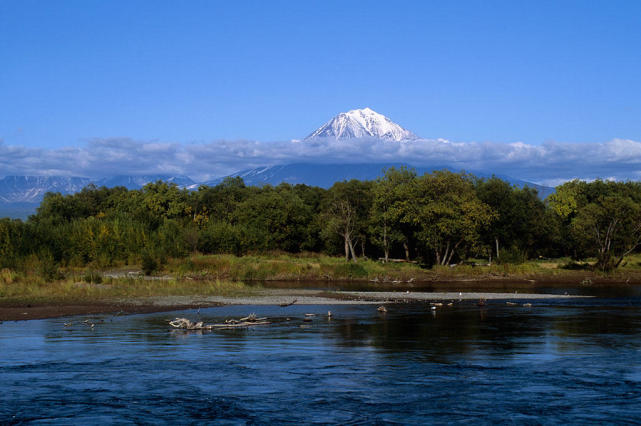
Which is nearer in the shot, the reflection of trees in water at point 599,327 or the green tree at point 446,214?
the reflection of trees in water at point 599,327

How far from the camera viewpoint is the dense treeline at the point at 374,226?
7594cm

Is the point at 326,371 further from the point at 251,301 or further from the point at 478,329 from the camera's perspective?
the point at 251,301

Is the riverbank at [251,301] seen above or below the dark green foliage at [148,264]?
below

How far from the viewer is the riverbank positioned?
1678 inches

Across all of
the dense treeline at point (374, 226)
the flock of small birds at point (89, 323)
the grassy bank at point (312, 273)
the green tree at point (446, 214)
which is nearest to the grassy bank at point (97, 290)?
the grassy bank at point (312, 273)

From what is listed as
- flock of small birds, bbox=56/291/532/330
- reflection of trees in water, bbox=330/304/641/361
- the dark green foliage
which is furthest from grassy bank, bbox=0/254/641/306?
reflection of trees in water, bbox=330/304/641/361

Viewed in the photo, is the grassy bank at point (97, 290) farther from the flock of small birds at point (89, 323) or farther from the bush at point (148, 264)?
the bush at point (148, 264)

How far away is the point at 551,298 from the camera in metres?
54.2

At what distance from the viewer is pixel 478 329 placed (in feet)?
118

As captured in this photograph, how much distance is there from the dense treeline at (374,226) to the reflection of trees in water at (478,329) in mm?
35163

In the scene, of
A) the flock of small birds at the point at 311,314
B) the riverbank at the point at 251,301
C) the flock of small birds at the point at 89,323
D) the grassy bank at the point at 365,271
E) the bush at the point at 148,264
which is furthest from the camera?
the grassy bank at the point at 365,271

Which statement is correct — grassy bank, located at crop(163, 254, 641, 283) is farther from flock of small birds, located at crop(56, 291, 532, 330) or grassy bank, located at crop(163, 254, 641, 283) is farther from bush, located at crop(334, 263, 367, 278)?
flock of small birds, located at crop(56, 291, 532, 330)

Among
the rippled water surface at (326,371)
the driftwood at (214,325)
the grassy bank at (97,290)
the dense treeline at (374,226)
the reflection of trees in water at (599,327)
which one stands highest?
the dense treeline at (374,226)

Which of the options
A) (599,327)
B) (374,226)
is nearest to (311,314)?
(599,327)
